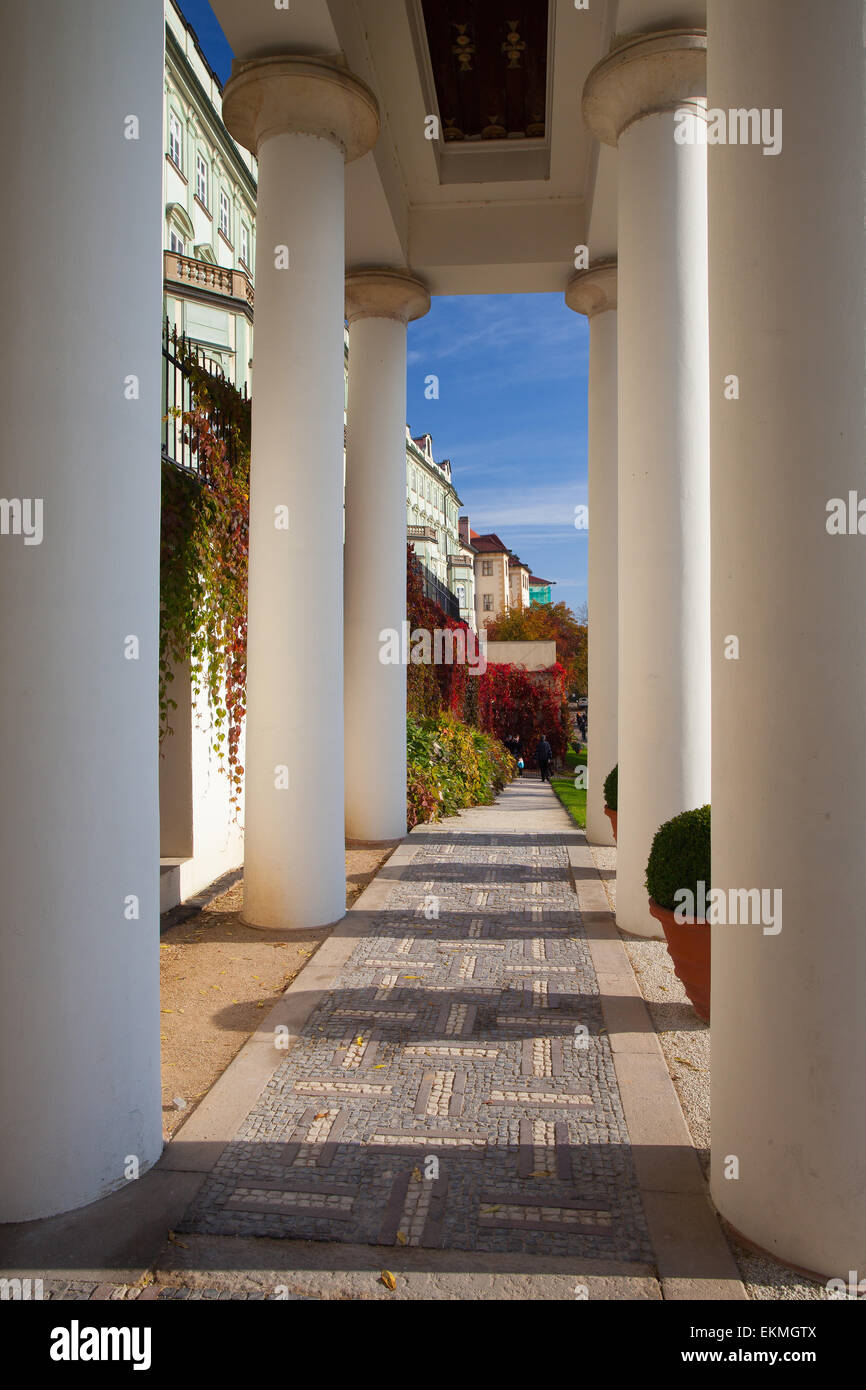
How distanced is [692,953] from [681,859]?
51cm

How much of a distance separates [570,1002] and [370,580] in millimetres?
6381

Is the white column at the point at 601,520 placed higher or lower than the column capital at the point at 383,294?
lower

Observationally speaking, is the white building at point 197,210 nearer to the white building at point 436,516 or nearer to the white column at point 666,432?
the white column at point 666,432

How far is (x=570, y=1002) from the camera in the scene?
18.4 feet

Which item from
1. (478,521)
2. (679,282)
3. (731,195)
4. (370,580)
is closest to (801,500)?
(731,195)

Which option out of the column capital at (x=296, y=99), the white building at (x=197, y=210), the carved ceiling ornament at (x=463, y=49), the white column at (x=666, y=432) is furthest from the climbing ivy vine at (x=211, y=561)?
the white building at (x=197, y=210)

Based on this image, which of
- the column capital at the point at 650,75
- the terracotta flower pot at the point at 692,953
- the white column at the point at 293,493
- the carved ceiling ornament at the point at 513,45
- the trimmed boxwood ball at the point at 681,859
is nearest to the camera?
the terracotta flower pot at the point at 692,953

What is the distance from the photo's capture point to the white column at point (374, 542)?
10906 mm

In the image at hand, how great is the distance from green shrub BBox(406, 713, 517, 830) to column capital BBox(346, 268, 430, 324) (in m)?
6.06

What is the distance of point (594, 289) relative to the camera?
439 inches

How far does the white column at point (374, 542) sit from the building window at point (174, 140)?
45.1 ft

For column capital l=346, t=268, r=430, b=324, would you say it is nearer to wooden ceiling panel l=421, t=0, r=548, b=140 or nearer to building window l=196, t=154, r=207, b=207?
wooden ceiling panel l=421, t=0, r=548, b=140

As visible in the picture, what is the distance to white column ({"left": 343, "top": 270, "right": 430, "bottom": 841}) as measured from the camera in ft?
35.8
